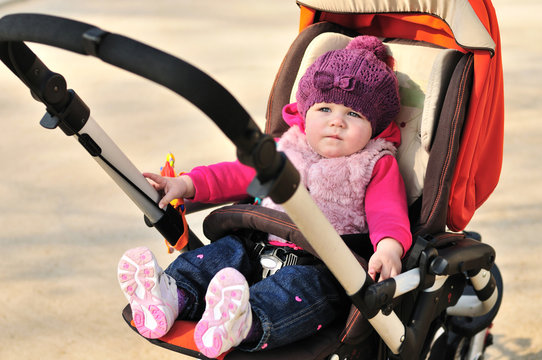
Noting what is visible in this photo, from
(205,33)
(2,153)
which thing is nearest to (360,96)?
(2,153)

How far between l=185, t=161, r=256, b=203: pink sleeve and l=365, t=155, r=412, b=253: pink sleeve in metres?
0.33

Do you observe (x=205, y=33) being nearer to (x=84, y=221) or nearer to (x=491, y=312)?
(x=84, y=221)

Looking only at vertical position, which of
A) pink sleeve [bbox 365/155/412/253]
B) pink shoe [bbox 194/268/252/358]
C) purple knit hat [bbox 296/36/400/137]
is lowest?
pink shoe [bbox 194/268/252/358]

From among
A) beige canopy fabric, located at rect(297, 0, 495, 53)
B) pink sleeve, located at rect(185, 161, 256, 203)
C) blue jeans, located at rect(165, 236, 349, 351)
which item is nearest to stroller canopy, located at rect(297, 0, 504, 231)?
beige canopy fabric, located at rect(297, 0, 495, 53)

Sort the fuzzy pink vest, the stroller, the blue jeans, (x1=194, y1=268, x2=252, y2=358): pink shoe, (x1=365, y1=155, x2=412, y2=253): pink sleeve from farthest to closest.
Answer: the fuzzy pink vest → (x1=365, y1=155, x2=412, y2=253): pink sleeve → the blue jeans → (x1=194, y1=268, x2=252, y2=358): pink shoe → the stroller

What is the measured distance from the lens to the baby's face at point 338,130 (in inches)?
70.6

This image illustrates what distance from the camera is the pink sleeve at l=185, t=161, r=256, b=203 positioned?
1857 mm

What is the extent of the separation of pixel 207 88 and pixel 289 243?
0.75 metres

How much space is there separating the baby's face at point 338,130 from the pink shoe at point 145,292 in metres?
0.58

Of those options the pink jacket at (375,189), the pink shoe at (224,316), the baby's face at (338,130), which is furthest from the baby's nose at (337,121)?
the pink shoe at (224,316)

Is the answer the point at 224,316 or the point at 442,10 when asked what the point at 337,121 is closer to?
the point at 442,10

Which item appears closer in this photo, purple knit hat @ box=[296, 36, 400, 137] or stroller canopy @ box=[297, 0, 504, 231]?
stroller canopy @ box=[297, 0, 504, 231]

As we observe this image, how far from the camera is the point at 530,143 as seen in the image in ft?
11.8

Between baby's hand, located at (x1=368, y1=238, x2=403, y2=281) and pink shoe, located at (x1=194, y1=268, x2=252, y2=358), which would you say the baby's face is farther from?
pink shoe, located at (x1=194, y1=268, x2=252, y2=358)
